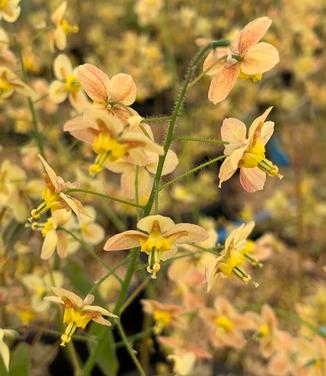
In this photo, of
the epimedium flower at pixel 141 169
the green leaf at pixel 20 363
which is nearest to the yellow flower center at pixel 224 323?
the green leaf at pixel 20 363

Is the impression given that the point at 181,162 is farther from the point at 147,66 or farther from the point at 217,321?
the point at 217,321

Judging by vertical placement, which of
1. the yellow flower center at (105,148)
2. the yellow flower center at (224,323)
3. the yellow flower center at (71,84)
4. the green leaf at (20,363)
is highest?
the yellow flower center at (105,148)

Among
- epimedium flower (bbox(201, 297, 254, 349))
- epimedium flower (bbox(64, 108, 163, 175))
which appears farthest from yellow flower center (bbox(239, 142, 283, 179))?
epimedium flower (bbox(201, 297, 254, 349))

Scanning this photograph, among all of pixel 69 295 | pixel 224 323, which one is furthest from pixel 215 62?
pixel 224 323

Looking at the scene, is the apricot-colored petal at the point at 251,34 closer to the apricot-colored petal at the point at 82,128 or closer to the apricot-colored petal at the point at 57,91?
the apricot-colored petal at the point at 82,128

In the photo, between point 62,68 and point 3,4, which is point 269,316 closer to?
point 62,68

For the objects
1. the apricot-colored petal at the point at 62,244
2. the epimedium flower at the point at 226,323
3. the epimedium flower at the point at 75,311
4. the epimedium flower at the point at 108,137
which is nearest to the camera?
the epimedium flower at the point at 108,137
